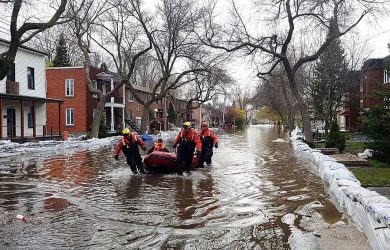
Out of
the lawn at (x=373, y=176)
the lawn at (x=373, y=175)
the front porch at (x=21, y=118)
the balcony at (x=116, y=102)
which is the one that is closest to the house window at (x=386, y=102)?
the lawn at (x=373, y=175)

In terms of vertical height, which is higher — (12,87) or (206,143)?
(12,87)

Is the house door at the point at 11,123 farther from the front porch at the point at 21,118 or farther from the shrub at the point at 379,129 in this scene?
the shrub at the point at 379,129

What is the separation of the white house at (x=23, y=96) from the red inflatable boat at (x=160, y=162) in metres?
17.3

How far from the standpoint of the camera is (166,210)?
28.4 ft

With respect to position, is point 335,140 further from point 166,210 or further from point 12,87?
point 12,87

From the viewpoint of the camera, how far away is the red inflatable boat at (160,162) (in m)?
14.1

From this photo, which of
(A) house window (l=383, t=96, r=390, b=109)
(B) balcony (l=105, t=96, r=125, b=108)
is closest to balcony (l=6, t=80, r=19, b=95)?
(B) balcony (l=105, t=96, r=125, b=108)

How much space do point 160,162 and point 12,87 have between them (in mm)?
20202

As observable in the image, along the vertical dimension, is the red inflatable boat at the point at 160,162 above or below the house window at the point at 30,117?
below

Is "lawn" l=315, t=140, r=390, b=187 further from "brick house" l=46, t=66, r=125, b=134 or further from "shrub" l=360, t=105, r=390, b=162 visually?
"brick house" l=46, t=66, r=125, b=134

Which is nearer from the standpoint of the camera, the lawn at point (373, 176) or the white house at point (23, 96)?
the lawn at point (373, 176)

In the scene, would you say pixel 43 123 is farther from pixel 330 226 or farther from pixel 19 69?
pixel 330 226

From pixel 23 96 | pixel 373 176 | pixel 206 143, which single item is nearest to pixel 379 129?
pixel 373 176

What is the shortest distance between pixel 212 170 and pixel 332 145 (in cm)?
872
